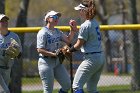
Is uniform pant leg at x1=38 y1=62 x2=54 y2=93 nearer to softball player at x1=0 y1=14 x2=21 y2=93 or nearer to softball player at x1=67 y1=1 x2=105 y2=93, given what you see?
softball player at x1=0 y1=14 x2=21 y2=93

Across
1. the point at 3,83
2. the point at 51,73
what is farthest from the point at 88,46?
the point at 3,83

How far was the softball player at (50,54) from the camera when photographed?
36.4 feet

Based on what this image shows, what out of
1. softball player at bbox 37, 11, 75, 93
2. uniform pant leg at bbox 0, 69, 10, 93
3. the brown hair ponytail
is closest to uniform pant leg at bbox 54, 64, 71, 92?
softball player at bbox 37, 11, 75, 93

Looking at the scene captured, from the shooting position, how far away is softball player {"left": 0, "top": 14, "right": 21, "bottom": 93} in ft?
35.9

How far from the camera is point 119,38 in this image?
1357 cm

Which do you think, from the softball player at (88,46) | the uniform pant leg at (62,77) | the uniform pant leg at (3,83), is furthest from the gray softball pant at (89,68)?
the uniform pant leg at (3,83)

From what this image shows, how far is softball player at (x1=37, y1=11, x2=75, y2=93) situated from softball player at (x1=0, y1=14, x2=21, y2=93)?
1.49 feet

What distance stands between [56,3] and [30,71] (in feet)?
129

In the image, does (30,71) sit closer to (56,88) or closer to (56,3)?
(56,88)

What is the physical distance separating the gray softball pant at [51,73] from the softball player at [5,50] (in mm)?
528

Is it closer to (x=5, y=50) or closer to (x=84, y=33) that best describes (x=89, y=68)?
(x=84, y=33)

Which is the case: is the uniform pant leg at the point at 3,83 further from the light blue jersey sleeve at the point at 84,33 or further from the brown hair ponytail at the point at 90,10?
the brown hair ponytail at the point at 90,10

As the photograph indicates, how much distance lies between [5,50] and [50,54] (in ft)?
2.65

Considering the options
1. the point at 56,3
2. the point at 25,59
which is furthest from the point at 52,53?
the point at 56,3
